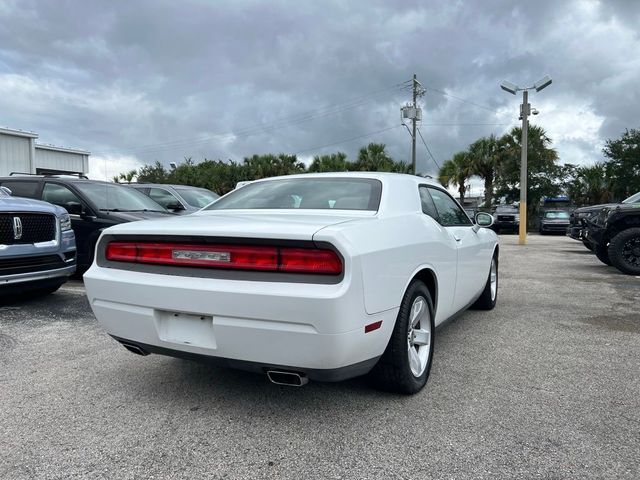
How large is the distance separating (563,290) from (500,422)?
16.6 feet

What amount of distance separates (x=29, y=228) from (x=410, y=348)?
4.57m

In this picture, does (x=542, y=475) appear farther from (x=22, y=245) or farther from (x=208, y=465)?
(x=22, y=245)

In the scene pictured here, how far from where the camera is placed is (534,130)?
3011cm

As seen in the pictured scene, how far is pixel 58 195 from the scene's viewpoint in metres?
7.39

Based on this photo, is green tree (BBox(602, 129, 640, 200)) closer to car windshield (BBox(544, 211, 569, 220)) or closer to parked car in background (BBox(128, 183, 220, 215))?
car windshield (BBox(544, 211, 569, 220))

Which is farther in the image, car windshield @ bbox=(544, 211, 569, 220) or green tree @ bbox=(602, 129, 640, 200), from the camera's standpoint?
green tree @ bbox=(602, 129, 640, 200)

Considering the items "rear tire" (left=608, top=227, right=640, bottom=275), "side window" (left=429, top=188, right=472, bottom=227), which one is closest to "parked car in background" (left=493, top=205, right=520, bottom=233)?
"rear tire" (left=608, top=227, right=640, bottom=275)

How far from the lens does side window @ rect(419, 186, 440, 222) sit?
375cm

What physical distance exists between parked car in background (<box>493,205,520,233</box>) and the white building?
20.0m

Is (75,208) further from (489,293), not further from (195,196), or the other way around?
(489,293)

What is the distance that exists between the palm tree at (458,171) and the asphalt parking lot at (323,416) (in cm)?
2850

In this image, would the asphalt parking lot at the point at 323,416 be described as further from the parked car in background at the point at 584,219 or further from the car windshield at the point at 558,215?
the car windshield at the point at 558,215

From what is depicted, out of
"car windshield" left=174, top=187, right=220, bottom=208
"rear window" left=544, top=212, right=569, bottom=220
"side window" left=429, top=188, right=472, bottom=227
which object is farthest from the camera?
"rear window" left=544, top=212, right=569, bottom=220

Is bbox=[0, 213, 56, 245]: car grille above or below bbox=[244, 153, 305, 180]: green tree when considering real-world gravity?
below
